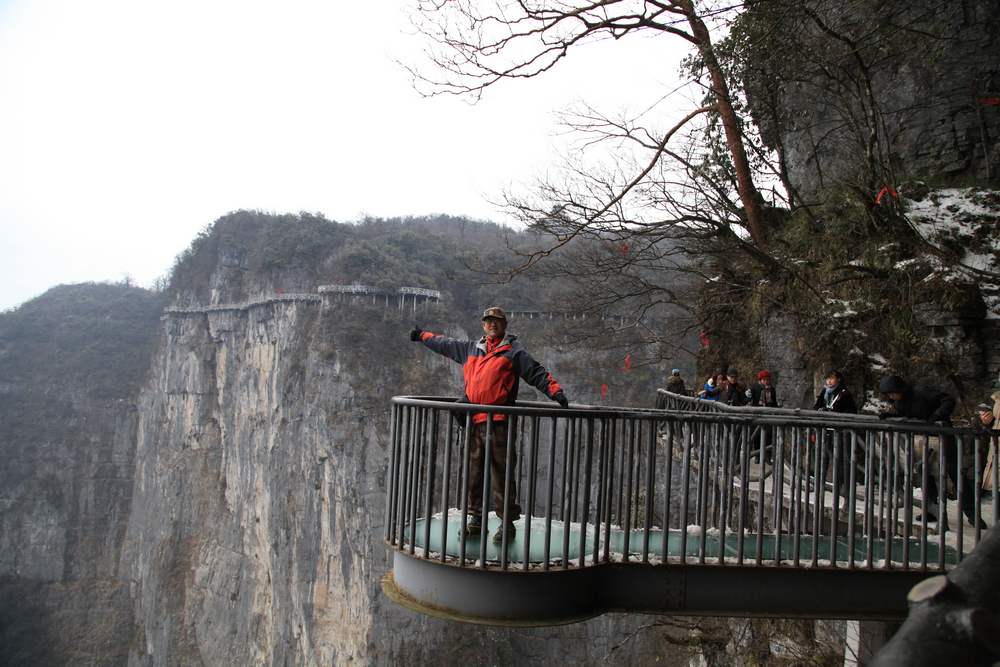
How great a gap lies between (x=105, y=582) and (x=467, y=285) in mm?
40710

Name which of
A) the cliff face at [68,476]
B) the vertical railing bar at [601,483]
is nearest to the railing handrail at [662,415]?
the vertical railing bar at [601,483]

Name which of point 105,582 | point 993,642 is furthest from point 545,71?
point 105,582

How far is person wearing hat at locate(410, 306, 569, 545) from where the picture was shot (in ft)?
14.9

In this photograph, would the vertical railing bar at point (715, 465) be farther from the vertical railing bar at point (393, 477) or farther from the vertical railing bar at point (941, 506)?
the vertical railing bar at point (393, 477)

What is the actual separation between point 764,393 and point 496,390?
21.5ft

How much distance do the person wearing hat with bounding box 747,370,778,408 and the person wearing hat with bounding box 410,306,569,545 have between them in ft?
19.1

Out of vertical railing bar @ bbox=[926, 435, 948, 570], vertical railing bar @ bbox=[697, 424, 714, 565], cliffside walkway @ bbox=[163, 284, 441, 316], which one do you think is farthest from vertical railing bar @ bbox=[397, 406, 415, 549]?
cliffside walkway @ bbox=[163, 284, 441, 316]

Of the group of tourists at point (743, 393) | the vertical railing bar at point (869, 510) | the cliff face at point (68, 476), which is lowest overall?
the cliff face at point (68, 476)

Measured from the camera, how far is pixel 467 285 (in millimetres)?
51344

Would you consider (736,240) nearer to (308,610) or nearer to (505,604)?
(505,604)

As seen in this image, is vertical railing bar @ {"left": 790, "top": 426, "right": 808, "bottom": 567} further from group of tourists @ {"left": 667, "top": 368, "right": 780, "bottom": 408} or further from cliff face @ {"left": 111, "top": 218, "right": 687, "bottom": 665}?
cliff face @ {"left": 111, "top": 218, "right": 687, "bottom": 665}

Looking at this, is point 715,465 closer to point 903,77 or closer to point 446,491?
point 446,491

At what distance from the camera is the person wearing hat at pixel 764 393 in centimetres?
970

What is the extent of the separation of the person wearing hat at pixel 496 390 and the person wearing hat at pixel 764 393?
5822 mm
